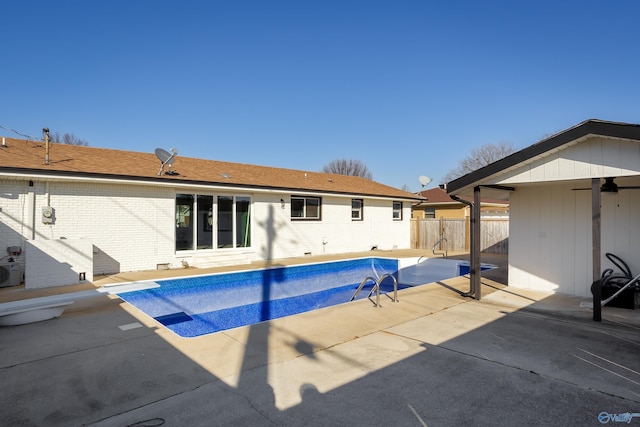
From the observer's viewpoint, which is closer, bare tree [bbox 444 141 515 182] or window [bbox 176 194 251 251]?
window [bbox 176 194 251 251]

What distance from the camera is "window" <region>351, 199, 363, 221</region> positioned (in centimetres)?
1733

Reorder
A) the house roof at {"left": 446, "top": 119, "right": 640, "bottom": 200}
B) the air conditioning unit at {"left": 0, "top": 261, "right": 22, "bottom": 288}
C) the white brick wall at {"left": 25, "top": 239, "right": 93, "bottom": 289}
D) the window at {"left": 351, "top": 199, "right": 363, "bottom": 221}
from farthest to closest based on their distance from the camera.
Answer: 1. the window at {"left": 351, "top": 199, "right": 363, "bottom": 221}
2. the air conditioning unit at {"left": 0, "top": 261, "right": 22, "bottom": 288}
3. the white brick wall at {"left": 25, "top": 239, "right": 93, "bottom": 289}
4. the house roof at {"left": 446, "top": 119, "right": 640, "bottom": 200}

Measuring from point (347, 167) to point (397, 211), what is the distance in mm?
34475

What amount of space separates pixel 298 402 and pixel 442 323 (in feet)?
10.9

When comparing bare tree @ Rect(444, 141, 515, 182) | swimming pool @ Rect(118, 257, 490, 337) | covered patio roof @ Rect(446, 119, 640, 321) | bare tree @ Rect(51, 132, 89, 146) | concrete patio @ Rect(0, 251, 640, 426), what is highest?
bare tree @ Rect(51, 132, 89, 146)

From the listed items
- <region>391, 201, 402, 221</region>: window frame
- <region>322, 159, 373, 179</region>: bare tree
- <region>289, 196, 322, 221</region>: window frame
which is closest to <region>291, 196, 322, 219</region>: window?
<region>289, 196, 322, 221</region>: window frame

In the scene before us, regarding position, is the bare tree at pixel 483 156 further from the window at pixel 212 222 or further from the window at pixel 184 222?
the window at pixel 184 222

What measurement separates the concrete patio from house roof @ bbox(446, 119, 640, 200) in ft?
9.43

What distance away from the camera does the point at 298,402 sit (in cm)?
319

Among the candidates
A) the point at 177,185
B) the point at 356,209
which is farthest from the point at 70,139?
the point at 356,209

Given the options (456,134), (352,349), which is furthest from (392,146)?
(352,349)

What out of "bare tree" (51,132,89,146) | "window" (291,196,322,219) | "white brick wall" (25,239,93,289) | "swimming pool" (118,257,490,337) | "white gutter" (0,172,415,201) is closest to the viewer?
"swimming pool" (118,257,490,337)

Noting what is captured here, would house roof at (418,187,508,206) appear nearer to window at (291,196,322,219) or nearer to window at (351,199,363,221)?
window at (351,199,363,221)

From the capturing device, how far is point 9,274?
8.32 m
